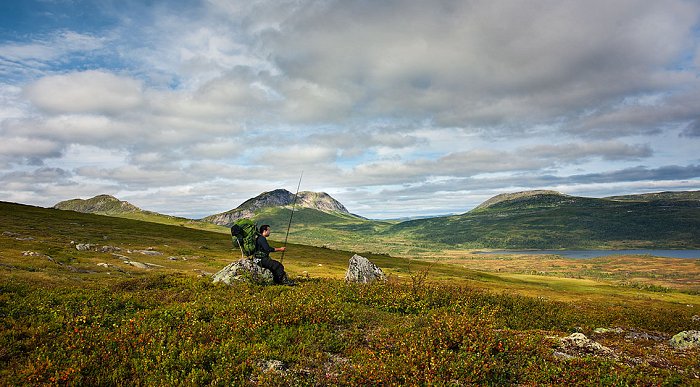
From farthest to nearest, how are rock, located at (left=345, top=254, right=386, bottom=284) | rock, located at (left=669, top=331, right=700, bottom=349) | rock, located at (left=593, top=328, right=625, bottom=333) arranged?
rock, located at (left=345, top=254, right=386, bottom=284), rock, located at (left=593, top=328, right=625, bottom=333), rock, located at (left=669, top=331, right=700, bottom=349)

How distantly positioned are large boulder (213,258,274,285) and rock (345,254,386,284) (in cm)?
953

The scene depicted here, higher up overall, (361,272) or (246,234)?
(246,234)

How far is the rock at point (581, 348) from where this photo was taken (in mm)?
12681

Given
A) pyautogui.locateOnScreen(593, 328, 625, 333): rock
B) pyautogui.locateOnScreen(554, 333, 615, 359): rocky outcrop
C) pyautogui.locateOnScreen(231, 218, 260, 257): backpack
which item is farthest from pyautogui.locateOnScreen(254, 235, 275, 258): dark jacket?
pyautogui.locateOnScreen(593, 328, 625, 333): rock

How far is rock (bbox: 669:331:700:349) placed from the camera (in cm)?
1450

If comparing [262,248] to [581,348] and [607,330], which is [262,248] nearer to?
[581,348]

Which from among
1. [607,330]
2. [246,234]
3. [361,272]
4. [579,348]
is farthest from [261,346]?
[361,272]

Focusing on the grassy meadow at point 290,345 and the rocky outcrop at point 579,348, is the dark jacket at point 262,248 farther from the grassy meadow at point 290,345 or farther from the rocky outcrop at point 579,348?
the rocky outcrop at point 579,348

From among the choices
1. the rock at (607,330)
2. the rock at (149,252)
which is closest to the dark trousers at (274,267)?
the rock at (607,330)

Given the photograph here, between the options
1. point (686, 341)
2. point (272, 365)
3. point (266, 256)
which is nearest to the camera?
point (272, 365)

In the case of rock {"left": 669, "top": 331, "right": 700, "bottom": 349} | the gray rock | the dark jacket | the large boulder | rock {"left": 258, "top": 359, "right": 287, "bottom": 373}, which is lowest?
rock {"left": 669, "top": 331, "right": 700, "bottom": 349}

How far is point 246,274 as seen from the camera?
22.8 metres

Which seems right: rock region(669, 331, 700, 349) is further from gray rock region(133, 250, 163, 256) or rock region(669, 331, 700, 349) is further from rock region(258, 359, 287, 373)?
gray rock region(133, 250, 163, 256)

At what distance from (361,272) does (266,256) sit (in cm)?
1114
